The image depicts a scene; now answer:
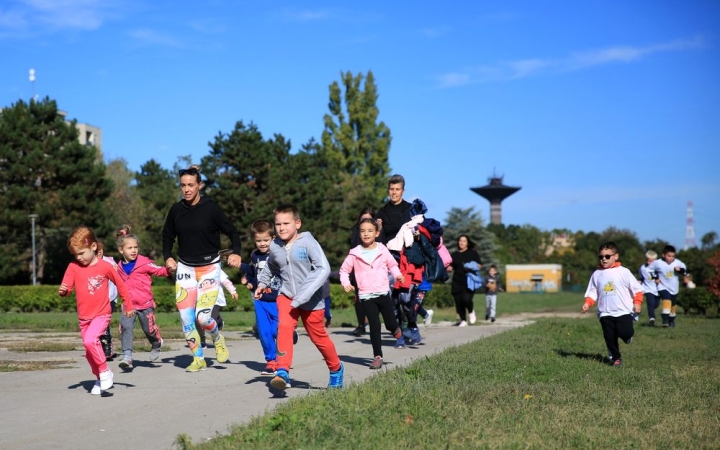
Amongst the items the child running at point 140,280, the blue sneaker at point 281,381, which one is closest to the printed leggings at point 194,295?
the child running at point 140,280

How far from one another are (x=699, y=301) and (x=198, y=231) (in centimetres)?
2463

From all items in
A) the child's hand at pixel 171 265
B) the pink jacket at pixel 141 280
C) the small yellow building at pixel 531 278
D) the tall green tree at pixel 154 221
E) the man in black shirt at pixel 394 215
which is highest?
the tall green tree at pixel 154 221

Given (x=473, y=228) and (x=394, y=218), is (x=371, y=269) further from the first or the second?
(x=473, y=228)

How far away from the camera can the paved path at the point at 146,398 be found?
21.6 feet

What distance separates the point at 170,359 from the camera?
11883mm

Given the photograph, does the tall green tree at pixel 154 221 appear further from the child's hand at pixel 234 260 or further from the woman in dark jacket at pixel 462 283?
the child's hand at pixel 234 260

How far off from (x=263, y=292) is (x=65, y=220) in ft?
165

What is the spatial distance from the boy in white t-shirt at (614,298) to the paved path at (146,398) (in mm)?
2688

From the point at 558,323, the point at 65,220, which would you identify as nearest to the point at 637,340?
the point at 558,323

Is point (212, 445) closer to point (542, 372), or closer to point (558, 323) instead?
point (542, 372)

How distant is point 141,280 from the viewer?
11523mm

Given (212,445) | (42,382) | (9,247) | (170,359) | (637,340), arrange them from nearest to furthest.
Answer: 1. (212,445)
2. (42,382)
3. (170,359)
4. (637,340)
5. (9,247)

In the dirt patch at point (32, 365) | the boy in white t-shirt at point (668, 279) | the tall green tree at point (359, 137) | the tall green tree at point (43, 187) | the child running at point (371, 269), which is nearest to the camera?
the dirt patch at point (32, 365)

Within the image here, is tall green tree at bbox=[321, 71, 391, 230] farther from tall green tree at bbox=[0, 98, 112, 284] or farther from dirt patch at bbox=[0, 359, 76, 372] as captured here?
dirt patch at bbox=[0, 359, 76, 372]
